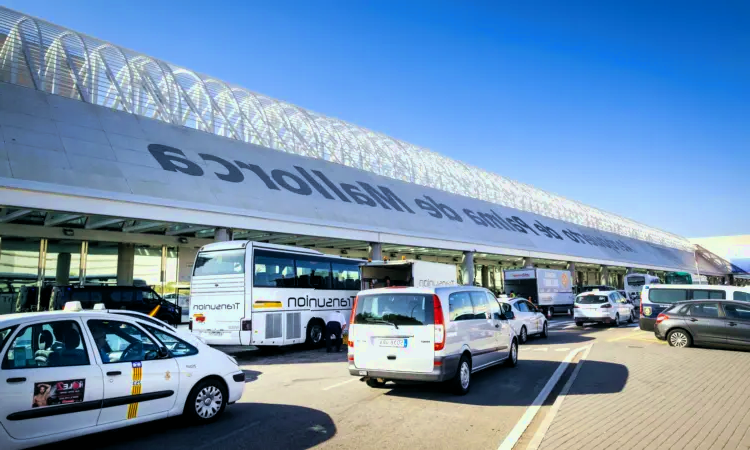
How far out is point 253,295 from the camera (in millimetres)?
13570

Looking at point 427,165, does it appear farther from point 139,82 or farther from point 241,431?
point 241,431

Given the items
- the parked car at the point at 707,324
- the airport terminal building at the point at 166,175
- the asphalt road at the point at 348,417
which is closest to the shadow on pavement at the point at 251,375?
the asphalt road at the point at 348,417

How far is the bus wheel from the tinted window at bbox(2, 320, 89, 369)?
10255 millimetres

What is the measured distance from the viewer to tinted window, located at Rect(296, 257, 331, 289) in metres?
15.4

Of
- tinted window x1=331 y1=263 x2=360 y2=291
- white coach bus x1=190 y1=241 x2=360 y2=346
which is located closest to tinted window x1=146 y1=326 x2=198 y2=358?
white coach bus x1=190 y1=241 x2=360 y2=346

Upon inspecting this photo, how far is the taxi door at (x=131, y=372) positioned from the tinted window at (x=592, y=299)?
67.2 feet

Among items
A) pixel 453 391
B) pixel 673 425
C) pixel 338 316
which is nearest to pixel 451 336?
pixel 453 391

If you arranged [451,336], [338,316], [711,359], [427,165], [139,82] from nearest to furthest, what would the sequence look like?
[451,336]
[711,359]
[338,316]
[139,82]
[427,165]

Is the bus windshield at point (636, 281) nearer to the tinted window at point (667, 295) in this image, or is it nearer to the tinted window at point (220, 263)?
the tinted window at point (667, 295)

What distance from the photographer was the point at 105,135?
1717 cm

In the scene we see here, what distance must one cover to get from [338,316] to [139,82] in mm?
14755

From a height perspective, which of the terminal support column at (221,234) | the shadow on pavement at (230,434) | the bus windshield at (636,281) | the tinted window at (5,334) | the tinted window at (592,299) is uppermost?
the terminal support column at (221,234)

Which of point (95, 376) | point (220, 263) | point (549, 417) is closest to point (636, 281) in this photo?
point (220, 263)

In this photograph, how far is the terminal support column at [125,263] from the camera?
75.7 feet
